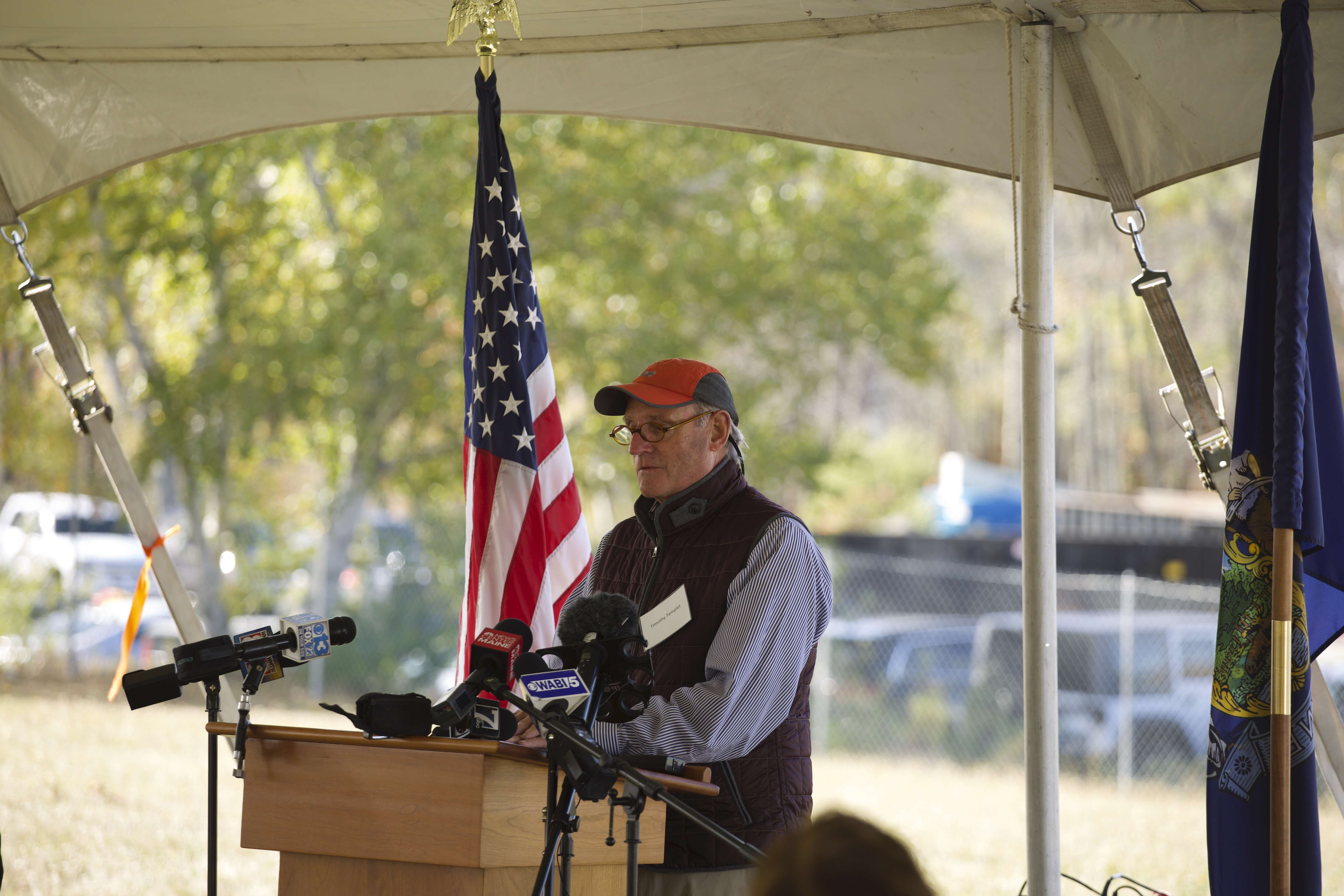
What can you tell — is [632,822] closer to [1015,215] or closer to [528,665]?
[528,665]

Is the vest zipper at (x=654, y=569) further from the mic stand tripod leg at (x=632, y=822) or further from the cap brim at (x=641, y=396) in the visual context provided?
the mic stand tripod leg at (x=632, y=822)

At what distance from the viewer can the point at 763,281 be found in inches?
560

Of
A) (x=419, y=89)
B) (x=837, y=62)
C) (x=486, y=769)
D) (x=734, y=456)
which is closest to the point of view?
(x=486, y=769)

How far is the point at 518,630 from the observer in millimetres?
2488

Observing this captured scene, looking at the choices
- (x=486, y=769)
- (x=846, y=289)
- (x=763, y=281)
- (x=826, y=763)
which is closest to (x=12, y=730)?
(x=826, y=763)

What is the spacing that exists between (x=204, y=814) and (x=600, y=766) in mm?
8091

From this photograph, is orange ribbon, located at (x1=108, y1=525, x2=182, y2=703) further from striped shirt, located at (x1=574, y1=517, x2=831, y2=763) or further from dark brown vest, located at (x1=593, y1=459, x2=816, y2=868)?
striped shirt, located at (x1=574, y1=517, x2=831, y2=763)

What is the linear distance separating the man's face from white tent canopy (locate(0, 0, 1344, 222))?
1.35m

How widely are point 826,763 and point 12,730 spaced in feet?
25.3

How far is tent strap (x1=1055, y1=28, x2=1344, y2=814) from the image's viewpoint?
11.8 feet

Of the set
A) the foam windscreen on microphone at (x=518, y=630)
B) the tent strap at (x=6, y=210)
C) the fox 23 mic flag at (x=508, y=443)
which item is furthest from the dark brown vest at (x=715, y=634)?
the tent strap at (x=6, y=210)

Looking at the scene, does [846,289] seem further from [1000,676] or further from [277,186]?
[277,186]

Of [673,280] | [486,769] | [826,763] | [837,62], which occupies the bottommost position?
[826,763]

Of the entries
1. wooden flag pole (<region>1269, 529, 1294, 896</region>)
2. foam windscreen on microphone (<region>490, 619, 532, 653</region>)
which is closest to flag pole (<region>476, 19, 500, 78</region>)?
foam windscreen on microphone (<region>490, 619, 532, 653</region>)
